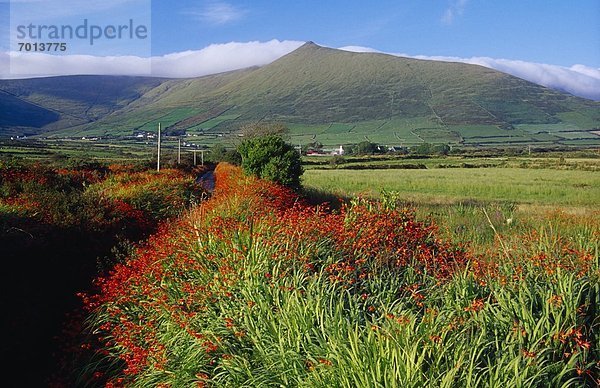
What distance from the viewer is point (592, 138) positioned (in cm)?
16212

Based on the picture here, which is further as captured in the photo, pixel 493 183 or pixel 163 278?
pixel 493 183

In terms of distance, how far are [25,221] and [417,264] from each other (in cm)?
541

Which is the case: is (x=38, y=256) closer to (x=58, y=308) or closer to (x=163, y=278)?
(x=58, y=308)

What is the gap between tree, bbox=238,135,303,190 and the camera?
24.6 meters

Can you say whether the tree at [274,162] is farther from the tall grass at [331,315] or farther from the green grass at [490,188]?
the tall grass at [331,315]

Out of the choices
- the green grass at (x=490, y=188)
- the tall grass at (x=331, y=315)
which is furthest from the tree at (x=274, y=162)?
the tall grass at (x=331, y=315)

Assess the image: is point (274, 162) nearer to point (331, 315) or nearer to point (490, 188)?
point (490, 188)

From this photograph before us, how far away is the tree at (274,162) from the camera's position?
2462 centimetres

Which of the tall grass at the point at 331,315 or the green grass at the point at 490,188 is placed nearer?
the tall grass at the point at 331,315

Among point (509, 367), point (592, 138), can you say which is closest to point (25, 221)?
point (509, 367)

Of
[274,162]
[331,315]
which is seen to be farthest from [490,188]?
[331,315]

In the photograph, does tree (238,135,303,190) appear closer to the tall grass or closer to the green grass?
the green grass

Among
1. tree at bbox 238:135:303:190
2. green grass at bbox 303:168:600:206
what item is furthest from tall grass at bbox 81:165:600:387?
green grass at bbox 303:168:600:206

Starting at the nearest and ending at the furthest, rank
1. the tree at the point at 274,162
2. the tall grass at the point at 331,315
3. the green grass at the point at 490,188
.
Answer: the tall grass at the point at 331,315, the tree at the point at 274,162, the green grass at the point at 490,188
